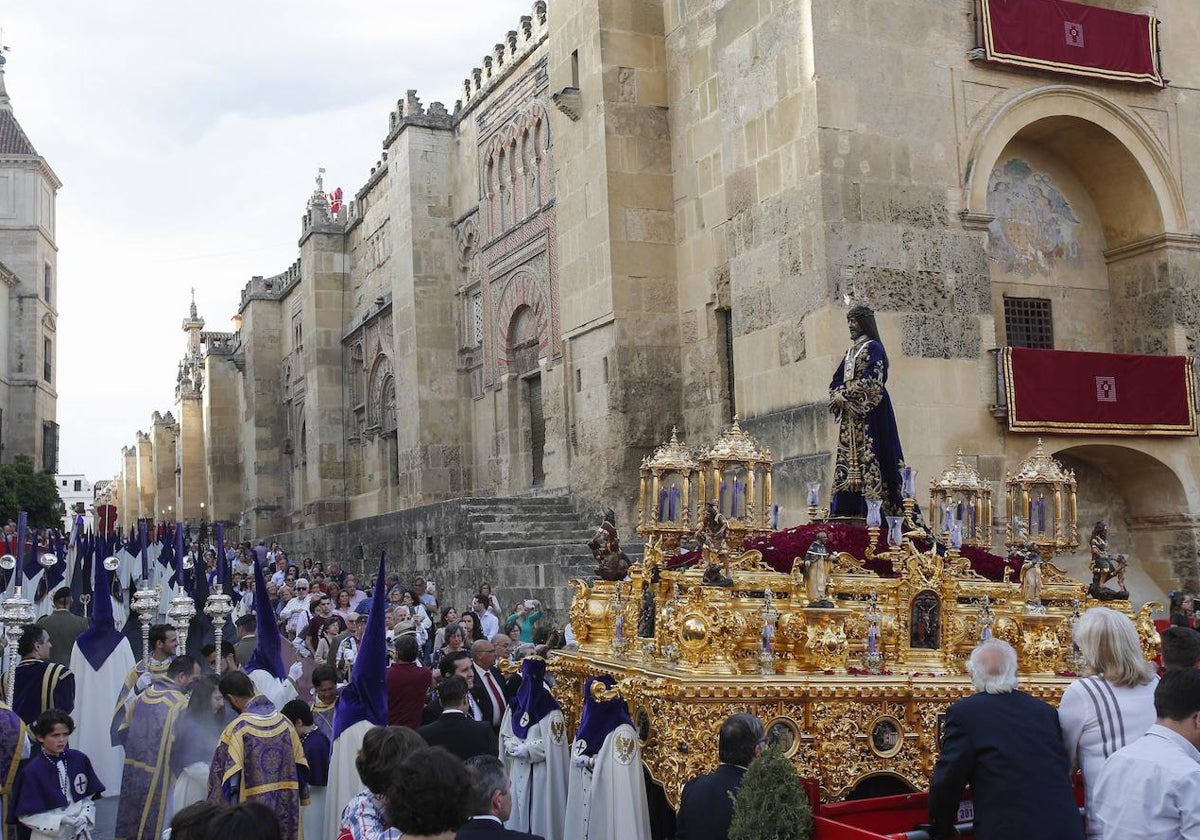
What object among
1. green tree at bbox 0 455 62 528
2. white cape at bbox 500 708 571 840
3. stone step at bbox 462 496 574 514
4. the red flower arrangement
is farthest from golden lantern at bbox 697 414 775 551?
green tree at bbox 0 455 62 528

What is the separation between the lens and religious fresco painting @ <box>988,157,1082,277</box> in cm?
1598

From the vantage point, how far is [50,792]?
6160mm

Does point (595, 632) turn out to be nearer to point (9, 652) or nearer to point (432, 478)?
point (9, 652)

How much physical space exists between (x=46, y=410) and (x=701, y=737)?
1801 inches

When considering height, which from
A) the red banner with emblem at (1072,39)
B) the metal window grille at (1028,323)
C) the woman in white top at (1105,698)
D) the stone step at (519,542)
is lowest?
the woman in white top at (1105,698)

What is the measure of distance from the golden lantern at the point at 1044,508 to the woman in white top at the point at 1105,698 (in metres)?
3.78

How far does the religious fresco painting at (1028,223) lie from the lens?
52.4 feet

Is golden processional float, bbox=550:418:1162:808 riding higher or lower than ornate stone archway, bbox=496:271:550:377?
lower

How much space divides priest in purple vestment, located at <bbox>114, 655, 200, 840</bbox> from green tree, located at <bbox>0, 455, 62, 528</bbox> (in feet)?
94.6

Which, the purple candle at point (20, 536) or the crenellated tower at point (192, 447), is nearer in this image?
A: the purple candle at point (20, 536)

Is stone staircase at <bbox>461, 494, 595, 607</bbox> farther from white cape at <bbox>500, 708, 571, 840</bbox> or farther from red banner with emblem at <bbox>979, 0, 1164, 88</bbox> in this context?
red banner with emblem at <bbox>979, 0, 1164, 88</bbox>

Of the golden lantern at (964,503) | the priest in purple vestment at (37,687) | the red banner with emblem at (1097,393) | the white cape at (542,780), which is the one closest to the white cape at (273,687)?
the priest in purple vestment at (37,687)

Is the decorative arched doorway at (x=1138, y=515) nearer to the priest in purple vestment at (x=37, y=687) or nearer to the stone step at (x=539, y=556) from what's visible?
the stone step at (x=539, y=556)

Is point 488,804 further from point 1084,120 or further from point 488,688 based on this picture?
point 1084,120
